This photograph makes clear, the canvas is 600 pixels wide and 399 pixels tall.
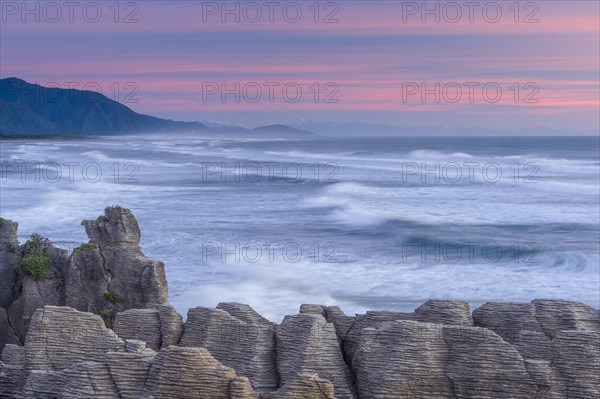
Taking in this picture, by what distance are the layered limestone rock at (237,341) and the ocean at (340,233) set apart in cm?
1182

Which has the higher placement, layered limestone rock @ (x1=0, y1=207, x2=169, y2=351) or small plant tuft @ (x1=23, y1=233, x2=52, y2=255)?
small plant tuft @ (x1=23, y1=233, x2=52, y2=255)

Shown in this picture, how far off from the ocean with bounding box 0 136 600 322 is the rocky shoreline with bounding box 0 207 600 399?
12053 millimetres

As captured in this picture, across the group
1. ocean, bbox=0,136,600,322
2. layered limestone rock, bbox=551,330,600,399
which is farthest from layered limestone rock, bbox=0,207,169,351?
layered limestone rock, bbox=551,330,600,399

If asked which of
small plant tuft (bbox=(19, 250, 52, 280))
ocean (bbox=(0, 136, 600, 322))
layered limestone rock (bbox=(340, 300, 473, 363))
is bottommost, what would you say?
ocean (bbox=(0, 136, 600, 322))

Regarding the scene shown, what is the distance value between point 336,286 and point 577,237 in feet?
64.2

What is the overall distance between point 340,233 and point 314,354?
32.6m

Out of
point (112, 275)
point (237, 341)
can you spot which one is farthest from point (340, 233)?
point (237, 341)

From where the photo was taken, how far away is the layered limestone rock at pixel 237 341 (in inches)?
505

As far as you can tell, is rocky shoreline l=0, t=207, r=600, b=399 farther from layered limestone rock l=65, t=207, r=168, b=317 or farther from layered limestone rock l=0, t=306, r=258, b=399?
layered limestone rock l=65, t=207, r=168, b=317

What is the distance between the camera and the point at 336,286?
100ft

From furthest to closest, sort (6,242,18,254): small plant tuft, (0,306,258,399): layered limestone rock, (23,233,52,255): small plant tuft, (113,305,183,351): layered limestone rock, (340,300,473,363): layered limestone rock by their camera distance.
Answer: (6,242,18,254): small plant tuft
(23,233,52,255): small plant tuft
(113,305,183,351): layered limestone rock
(340,300,473,363): layered limestone rock
(0,306,258,399): layered limestone rock

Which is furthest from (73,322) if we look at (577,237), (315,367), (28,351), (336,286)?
(577,237)

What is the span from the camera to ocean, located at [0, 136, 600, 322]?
30.2 m

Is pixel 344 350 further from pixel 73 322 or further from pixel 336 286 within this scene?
pixel 336 286
